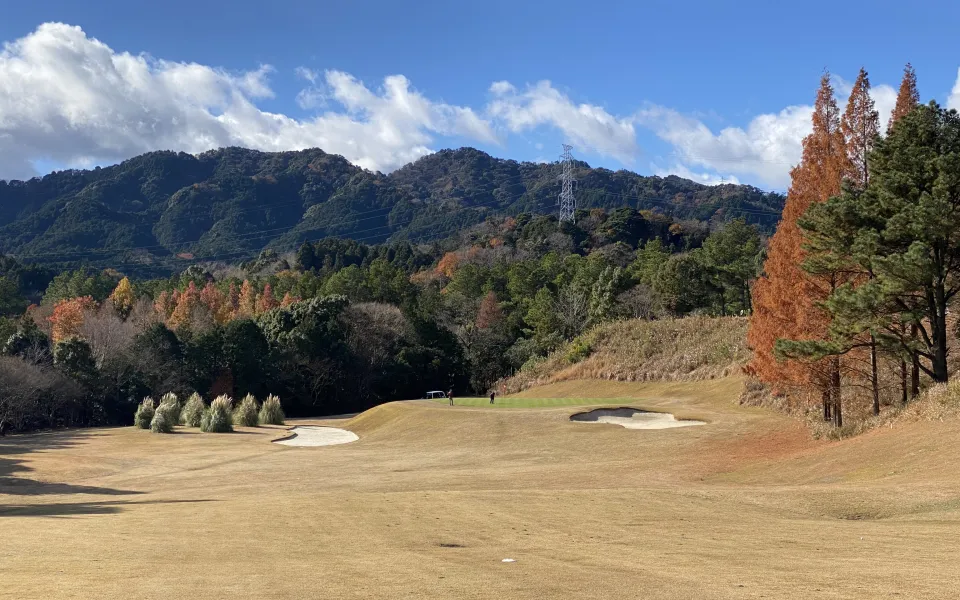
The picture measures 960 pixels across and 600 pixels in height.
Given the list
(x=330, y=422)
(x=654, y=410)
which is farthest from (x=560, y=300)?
(x=654, y=410)

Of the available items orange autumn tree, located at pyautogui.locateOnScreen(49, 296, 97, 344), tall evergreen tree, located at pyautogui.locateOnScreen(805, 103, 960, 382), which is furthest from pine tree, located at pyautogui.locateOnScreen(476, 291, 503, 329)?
tall evergreen tree, located at pyautogui.locateOnScreen(805, 103, 960, 382)

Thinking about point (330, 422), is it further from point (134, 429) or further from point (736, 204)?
point (736, 204)

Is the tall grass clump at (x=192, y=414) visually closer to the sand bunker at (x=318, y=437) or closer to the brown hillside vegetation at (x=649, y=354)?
the sand bunker at (x=318, y=437)

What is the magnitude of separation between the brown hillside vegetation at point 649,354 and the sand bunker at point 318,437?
63.9 feet

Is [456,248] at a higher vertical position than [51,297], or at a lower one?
higher

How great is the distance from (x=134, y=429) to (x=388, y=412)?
1311cm

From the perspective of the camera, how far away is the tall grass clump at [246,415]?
41.7m

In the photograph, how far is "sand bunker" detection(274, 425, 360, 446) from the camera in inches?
1393

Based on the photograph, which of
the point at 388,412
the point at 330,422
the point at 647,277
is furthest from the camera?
the point at 647,277

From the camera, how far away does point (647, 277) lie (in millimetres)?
70125

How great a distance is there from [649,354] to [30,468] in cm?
3746

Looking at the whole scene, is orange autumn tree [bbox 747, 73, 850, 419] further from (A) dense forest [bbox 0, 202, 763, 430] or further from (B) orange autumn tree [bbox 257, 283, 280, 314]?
(B) orange autumn tree [bbox 257, 283, 280, 314]

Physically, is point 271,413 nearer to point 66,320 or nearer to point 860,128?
point 860,128

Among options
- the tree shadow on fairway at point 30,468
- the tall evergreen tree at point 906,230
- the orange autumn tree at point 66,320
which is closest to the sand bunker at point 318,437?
the tree shadow on fairway at point 30,468
